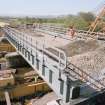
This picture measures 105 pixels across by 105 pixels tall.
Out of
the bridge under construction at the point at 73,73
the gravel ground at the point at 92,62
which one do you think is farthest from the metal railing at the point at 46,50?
the gravel ground at the point at 92,62

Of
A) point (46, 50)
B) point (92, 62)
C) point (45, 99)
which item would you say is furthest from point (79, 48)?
point (45, 99)

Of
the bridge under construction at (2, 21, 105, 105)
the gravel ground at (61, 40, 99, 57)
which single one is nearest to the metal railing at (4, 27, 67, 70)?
the bridge under construction at (2, 21, 105, 105)

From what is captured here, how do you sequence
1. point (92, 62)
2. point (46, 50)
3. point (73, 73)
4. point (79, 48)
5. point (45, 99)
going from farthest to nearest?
1. point (45, 99)
2. point (79, 48)
3. point (92, 62)
4. point (46, 50)
5. point (73, 73)

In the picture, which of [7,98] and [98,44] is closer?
[98,44]

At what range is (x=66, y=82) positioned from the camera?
762 cm

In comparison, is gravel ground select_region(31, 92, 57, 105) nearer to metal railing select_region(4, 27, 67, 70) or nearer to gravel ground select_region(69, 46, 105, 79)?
metal railing select_region(4, 27, 67, 70)

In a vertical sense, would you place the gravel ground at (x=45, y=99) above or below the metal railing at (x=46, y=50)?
below

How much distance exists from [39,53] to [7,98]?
7.54m

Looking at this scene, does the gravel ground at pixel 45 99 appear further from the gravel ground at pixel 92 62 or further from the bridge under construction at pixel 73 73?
the gravel ground at pixel 92 62

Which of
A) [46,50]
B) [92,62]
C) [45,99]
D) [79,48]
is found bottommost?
[45,99]

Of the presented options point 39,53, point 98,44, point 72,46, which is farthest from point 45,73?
point 98,44

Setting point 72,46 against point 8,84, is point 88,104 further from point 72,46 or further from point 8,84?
point 8,84

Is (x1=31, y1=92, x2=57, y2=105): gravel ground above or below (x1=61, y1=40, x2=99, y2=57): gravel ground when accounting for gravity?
below

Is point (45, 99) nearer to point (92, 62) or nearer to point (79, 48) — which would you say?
point (79, 48)
